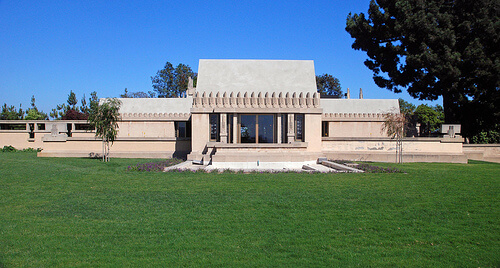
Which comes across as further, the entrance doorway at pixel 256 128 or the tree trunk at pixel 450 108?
the tree trunk at pixel 450 108

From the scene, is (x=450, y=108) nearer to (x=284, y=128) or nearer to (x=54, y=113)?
(x=284, y=128)

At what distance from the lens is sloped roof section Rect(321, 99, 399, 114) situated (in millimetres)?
32969

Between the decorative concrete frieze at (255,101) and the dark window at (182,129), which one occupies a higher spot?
the decorative concrete frieze at (255,101)

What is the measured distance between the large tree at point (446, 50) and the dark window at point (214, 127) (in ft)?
61.5

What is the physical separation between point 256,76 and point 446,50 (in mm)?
16578

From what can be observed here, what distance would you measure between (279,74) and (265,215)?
67.0ft

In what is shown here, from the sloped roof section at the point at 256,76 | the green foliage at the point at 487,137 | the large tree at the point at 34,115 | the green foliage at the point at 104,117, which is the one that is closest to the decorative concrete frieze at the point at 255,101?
the sloped roof section at the point at 256,76

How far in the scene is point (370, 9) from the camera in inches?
1409

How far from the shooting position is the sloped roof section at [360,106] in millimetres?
32969

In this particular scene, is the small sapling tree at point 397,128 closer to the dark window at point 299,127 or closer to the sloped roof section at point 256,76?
the dark window at point 299,127

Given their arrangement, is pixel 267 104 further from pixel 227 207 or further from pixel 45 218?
pixel 45 218

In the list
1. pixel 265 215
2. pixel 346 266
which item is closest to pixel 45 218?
pixel 265 215

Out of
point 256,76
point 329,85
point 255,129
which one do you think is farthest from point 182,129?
point 329,85

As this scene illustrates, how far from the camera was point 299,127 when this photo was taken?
81.0 feet
